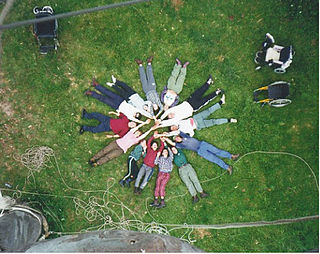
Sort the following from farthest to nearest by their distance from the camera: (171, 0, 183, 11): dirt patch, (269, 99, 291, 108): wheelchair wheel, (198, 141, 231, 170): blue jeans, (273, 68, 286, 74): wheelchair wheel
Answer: (171, 0, 183, 11): dirt patch, (198, 141, 231, 170): blue jeans, (269, 99, 291, 108): wheelchair wheel, (273, 68, 286, 74): wheelchair wheel

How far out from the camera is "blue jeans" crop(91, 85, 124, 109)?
8.49m

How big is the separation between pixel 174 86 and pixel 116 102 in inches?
59.1

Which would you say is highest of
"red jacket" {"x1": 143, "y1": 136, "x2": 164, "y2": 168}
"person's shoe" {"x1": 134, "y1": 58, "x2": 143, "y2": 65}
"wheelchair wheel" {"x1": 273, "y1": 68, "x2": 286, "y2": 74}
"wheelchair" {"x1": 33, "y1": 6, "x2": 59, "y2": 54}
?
"wheelchair" {"x1": 33, "y1": 6, "x2": 59, "y2": 54}

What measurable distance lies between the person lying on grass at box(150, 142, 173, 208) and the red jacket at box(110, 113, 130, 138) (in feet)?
3.37

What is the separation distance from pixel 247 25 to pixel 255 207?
463 centimetres

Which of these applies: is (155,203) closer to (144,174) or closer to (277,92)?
(144,174)

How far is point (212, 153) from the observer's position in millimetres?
8625

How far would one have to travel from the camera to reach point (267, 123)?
8742mm

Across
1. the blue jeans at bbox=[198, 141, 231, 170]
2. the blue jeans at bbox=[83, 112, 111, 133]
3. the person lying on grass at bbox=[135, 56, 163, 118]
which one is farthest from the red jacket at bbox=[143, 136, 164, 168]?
the blue jeans at bbox=[83, 112, 111, 133]

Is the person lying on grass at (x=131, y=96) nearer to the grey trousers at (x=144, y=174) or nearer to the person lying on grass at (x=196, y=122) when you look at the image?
the person lying on grass at (x=196, y=122)

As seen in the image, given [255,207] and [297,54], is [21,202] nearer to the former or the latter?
[255,207]

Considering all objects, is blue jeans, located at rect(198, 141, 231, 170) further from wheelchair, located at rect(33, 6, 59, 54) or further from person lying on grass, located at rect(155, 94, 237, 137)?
wheelchair, located at rect(33, 6, 59, 54)

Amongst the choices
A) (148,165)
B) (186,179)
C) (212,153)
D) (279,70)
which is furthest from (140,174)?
(279,70)

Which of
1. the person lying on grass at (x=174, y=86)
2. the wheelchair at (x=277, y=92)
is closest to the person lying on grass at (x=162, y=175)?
the person lying on grass at (x=174, y=86)
